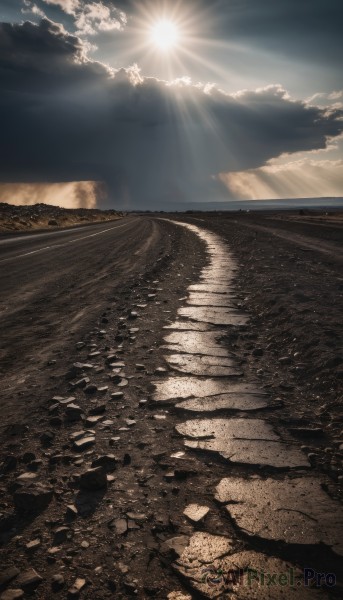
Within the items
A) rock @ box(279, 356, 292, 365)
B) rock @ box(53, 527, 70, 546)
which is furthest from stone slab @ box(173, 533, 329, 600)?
rock @ box(279, 356, 292, 365)

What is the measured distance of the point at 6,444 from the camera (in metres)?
2.67

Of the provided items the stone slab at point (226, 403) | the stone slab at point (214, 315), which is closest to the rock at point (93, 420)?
the stone slab at point (226, 403)

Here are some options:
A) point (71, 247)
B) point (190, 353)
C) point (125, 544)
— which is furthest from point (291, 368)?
point (71, 247)

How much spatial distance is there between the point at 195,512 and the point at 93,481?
2.09ft

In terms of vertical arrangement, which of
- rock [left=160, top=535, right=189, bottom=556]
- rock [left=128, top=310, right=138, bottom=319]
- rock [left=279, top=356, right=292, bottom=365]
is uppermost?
rock [left=128, top=310, right=138, bottom=319]

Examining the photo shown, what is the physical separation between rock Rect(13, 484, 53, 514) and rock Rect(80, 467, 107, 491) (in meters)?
0.20

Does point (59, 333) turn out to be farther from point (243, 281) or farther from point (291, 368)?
point (243, 281)

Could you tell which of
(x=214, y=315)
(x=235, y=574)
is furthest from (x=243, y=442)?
(x=214, y=315)

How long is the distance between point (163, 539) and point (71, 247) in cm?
1404

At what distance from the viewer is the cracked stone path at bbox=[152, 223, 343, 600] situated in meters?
1.76

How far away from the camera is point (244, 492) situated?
231 centimetres

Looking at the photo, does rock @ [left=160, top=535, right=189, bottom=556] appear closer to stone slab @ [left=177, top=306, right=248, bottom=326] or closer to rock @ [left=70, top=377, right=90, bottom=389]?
rock @ [left=70, top=377, right=90, bottom=389]

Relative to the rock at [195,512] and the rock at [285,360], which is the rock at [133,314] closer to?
the rock at [285,360]

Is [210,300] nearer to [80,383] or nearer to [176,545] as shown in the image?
[80,383]
